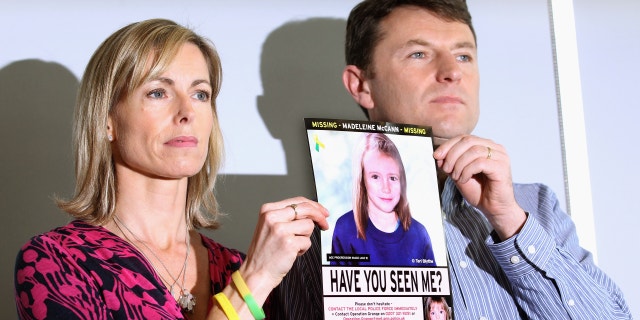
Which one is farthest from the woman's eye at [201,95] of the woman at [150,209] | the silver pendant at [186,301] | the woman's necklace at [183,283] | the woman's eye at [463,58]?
the woman's eye at [463,58]

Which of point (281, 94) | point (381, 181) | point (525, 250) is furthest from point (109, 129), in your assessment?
point (525, 250)

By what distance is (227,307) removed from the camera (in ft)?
5.33

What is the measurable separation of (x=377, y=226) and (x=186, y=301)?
1.38 feet

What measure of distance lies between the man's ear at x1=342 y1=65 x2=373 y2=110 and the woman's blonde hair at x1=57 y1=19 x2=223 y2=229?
0.48 meters

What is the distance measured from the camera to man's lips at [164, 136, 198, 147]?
180cm

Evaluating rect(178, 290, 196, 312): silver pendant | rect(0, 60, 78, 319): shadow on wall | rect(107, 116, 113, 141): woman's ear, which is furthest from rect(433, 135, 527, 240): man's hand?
rect(0, 60, 78, 319): shadow on wall

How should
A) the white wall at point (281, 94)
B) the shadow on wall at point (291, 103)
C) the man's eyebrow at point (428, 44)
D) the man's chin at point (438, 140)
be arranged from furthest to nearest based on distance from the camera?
the shadow on wall at point (291, 103) → the white wall at point (281, 94) → the man's eyebrow at point (428, 44) → the man's chin at point (438, 140)

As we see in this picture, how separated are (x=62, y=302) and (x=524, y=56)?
1.62 meters

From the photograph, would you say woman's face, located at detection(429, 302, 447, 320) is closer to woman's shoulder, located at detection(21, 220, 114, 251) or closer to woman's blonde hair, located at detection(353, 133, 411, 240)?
woman's blonde hair, located at detection(353, 133, 411, 240)

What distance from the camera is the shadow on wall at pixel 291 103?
238 centimetres

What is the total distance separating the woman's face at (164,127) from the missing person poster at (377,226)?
0.94 ft

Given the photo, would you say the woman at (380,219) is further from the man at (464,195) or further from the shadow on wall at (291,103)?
the shadow on wall at (291,103)

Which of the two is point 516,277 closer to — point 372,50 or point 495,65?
point 372,50

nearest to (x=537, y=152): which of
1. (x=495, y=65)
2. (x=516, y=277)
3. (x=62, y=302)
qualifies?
(x=495, y=65)
